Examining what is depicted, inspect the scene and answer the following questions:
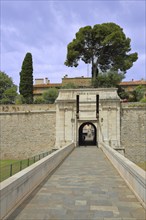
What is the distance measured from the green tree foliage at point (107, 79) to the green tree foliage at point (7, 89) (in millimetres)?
14199

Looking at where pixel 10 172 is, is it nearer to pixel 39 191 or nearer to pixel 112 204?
pixel 39 191

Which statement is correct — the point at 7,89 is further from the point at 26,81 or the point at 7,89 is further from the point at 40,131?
the point at 40,131

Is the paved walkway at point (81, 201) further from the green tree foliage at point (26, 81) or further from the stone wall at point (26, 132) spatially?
the green tree foliage at point (26, 81)

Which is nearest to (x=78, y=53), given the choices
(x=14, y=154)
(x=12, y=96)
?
(x=12, y=96)

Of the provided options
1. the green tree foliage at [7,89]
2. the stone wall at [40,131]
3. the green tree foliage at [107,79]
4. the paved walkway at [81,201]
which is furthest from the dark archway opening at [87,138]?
the paved walkway at [81,201]

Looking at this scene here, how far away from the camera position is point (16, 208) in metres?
5.21

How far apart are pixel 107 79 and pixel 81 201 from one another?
32.7m

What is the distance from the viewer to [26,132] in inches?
1062

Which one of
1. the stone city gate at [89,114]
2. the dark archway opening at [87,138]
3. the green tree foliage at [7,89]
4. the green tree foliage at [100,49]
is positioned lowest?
the dark archway opening at [87,138]

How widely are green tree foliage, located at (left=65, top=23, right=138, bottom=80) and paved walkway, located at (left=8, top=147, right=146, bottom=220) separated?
1230 inches

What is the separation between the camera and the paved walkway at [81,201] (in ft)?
16.0

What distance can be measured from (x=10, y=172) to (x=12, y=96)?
36.1m

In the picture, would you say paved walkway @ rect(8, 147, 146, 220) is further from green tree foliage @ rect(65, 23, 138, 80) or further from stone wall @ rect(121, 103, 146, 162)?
green tree foliage @ rect(65, 23, 138, 80)

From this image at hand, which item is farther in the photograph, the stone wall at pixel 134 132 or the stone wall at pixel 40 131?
the stone wall at pixel 40 131
